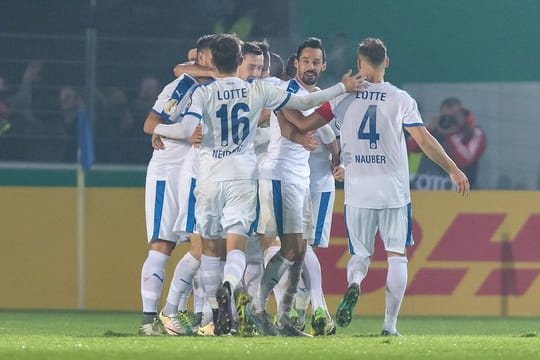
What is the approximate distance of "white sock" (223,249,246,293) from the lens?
934cm

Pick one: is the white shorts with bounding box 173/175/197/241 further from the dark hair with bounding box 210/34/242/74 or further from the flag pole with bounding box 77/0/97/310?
the flag pole with bounding box 77/0/97/310

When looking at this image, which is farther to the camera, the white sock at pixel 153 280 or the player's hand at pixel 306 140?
the white sock at pixel 153 280

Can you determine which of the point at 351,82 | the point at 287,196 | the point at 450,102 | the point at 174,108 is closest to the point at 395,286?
the point at 287,196

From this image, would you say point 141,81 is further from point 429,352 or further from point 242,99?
→ point 429,352

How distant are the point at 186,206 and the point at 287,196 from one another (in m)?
0.71

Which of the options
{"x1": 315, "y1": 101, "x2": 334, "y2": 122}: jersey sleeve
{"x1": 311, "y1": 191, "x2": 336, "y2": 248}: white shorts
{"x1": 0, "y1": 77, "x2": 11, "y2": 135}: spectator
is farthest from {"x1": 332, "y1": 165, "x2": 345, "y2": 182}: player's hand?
{"x1": 0, "y1": 77, "x2": 11, "y2": 135}: spectator

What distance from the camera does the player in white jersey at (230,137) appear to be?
31.4ft

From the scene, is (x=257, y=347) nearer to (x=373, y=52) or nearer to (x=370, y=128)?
(x=370, y=128)

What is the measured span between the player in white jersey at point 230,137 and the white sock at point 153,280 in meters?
0.88

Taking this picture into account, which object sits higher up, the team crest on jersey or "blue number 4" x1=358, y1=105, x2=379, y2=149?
the team crest on jersey

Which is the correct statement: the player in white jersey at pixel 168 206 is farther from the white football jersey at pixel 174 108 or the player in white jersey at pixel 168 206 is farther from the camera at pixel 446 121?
the camera at pixel 446 121

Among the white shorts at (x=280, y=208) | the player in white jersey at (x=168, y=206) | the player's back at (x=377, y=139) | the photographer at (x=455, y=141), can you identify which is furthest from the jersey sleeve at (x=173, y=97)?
the photographer at (x=455, y=141)

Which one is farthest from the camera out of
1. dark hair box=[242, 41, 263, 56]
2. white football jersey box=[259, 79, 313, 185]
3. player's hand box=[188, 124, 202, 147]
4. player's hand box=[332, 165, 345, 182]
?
player's hand box=[332, 165, 345, 182]

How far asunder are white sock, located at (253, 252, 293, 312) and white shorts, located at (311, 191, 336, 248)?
112 cm
